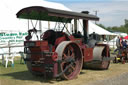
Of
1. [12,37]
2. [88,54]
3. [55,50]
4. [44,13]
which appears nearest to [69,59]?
[55,50]

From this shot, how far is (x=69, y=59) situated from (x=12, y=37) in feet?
27.6

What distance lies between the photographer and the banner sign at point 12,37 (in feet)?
48.8

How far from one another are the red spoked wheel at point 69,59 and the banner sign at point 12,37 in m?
7.90

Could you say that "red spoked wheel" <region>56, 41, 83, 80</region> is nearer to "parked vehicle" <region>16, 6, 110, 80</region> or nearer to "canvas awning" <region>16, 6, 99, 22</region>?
"parked vehicle" <region>16, 6, 110, 80</region>

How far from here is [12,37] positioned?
1528cm

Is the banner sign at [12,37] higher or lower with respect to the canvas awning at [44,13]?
lower

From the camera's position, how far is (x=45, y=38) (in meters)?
8.17

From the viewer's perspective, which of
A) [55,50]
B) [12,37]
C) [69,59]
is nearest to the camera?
[55,50]

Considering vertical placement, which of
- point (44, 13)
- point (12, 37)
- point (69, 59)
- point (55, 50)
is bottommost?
→ point (69, 59)

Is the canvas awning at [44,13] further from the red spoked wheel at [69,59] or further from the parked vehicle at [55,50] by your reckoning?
the red spoked wheel at [69,59]

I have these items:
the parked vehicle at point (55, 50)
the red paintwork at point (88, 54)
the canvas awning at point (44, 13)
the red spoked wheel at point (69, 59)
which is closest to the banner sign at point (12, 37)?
the parked vehicle at point (55, 50)

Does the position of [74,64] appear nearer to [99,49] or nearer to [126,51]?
[99,49]

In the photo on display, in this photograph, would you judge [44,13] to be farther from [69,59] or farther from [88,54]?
[88,54]

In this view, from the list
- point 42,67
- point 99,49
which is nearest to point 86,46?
point 99,49
